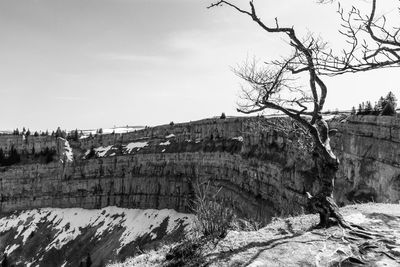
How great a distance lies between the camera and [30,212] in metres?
144

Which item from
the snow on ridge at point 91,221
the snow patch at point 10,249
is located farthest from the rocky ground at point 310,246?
the snow patch at point 10,249

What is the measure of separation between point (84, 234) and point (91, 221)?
1111 centimetres

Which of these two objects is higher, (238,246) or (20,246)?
(238,246)

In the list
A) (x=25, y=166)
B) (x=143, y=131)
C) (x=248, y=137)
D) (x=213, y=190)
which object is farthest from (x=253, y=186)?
(x=25, y=166)

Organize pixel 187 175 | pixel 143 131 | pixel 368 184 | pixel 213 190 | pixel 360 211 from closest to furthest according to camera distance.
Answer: pixel 360 211 < pixel 368 184 < pixel 213 190 < pixel 187 175 < pixel 143 131

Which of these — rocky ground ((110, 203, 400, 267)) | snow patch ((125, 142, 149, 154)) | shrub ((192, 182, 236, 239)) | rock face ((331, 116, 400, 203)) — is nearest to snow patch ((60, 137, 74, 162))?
snow patch ((125, 142, 149, 154))

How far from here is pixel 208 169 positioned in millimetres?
105438

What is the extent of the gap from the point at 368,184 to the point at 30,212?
416 feet

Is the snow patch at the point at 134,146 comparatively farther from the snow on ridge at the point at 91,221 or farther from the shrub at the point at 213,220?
the shrub at the point at 213,220

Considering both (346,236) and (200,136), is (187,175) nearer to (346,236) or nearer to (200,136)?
(200,136)

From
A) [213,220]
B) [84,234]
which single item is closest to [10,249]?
[84,234]

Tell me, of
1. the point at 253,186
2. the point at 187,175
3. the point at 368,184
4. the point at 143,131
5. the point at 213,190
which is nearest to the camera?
the point at 368,184

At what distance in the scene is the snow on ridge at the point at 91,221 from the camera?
10012cm

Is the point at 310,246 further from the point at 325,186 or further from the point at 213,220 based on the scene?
the point at 213,220
